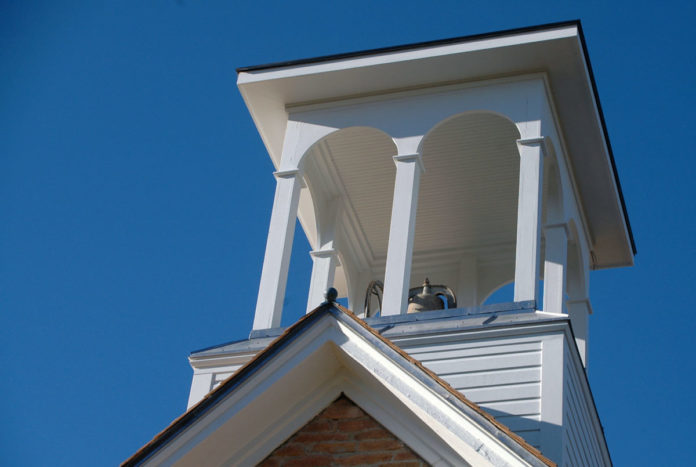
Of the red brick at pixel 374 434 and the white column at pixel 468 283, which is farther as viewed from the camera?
the white column at pixel 468 283

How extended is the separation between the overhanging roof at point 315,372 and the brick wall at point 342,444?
0.30 meters

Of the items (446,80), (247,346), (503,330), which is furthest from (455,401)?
(446,80)

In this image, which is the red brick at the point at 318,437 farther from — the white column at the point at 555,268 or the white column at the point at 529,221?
the white column at the point at 555,268

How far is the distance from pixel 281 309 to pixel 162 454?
4.58 meters

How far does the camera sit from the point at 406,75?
1345 centimetres

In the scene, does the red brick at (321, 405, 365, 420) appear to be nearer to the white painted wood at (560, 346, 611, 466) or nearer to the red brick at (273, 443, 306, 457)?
the red brick at (273, 443, 306, 457)

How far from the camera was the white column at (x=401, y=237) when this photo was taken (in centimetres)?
1172

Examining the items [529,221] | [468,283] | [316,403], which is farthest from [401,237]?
[316,403]

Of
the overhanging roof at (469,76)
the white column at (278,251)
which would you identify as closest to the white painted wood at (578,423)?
the white column at (278,251)

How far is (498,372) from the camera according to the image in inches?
422

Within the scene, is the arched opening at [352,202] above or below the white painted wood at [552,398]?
above

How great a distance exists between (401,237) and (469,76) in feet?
7.45

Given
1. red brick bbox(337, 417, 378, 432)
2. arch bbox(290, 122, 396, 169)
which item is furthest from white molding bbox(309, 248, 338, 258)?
red brick bbox(337, 417, 378, 432)

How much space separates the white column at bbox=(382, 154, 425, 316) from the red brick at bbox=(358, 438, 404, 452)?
146 inches
